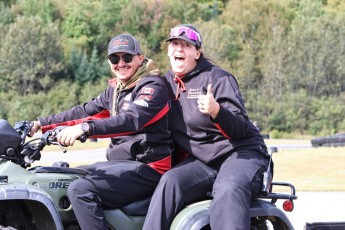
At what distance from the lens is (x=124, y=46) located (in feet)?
17.8

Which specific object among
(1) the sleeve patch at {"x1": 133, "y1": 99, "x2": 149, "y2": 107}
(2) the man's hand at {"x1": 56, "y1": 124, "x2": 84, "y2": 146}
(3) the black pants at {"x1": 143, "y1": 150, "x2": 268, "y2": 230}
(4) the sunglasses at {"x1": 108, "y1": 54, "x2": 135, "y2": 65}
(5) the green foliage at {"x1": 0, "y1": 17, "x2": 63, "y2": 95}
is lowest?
(5) the green foliage at {"x1": 0, "y1": 17, "x2": 63, "y2": 95}

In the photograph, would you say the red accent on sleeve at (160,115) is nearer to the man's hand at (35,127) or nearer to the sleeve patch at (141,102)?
the sleeve patch at (141,102)

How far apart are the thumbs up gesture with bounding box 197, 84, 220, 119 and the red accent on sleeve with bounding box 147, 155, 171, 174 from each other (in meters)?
0.58

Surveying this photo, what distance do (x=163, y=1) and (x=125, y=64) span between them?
238ft

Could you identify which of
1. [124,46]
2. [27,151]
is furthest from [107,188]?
[124,46]

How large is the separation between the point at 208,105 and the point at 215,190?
620 millimetres

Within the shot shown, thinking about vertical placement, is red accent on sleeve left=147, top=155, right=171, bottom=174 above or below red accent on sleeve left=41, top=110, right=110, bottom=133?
below

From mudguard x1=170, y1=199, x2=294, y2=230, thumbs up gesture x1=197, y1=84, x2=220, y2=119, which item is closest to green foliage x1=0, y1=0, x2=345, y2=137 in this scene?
mudguard x1=170, y1=199, x2=294, y2=230

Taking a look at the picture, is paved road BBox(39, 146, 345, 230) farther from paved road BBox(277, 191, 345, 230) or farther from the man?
the man

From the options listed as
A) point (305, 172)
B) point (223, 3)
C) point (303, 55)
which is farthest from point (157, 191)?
point (223, 3)

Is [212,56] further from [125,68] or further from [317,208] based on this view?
[125,68]

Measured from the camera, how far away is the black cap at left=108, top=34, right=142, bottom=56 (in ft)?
17.8

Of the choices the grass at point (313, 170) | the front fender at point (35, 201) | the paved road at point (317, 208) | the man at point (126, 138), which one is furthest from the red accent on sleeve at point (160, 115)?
the grass at point (313, 170)

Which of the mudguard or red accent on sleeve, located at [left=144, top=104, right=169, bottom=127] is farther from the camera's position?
red accent on sleeve, located at [left=144, top=104, right=169, bottom=127]
